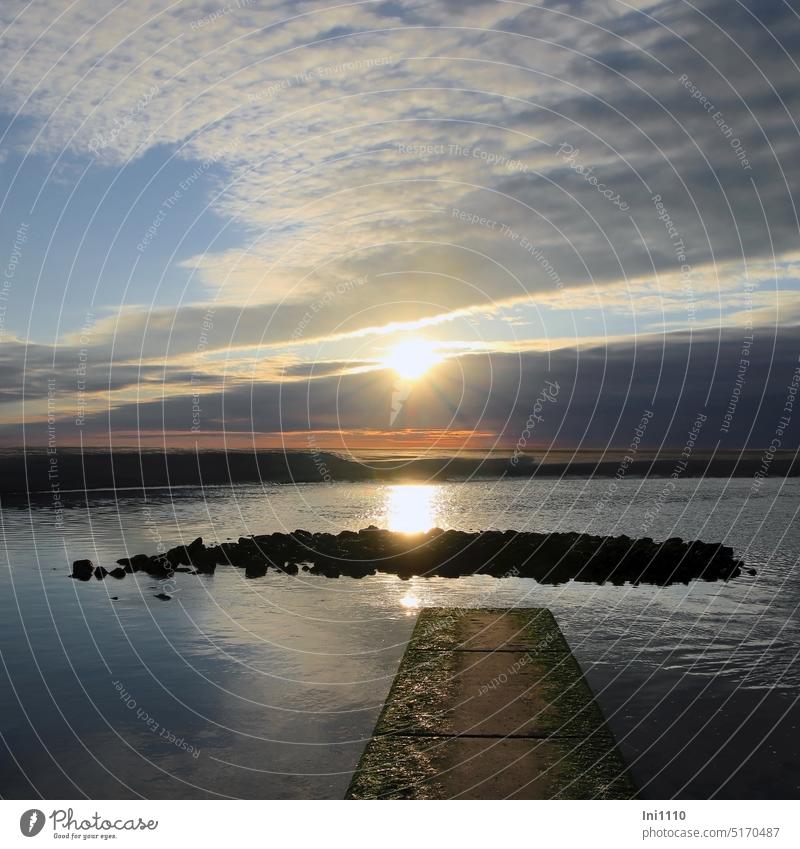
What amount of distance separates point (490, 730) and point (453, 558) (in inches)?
773

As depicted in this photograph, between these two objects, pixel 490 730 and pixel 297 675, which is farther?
pixel 297 675

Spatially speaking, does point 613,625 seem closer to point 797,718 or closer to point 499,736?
point 797,718

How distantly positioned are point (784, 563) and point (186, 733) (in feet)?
82.5

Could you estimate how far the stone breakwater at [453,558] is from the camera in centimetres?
2636

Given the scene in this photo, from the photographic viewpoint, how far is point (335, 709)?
39.4ft

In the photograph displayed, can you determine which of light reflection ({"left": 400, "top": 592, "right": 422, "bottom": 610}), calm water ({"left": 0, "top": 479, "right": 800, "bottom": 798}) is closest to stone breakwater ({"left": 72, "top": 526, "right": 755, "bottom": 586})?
calm water ({"left": 0, "top": 479, "right": 800, "bottom": 798})

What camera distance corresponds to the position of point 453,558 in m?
28.9

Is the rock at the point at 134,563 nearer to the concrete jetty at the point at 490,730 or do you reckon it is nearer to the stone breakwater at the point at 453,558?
the stone breakwater at the point at 453,558

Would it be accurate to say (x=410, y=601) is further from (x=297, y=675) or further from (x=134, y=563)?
(x=134, y=563)

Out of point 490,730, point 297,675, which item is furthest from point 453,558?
point 490,730

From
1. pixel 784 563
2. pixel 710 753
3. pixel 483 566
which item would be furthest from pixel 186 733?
pixel 784 563
